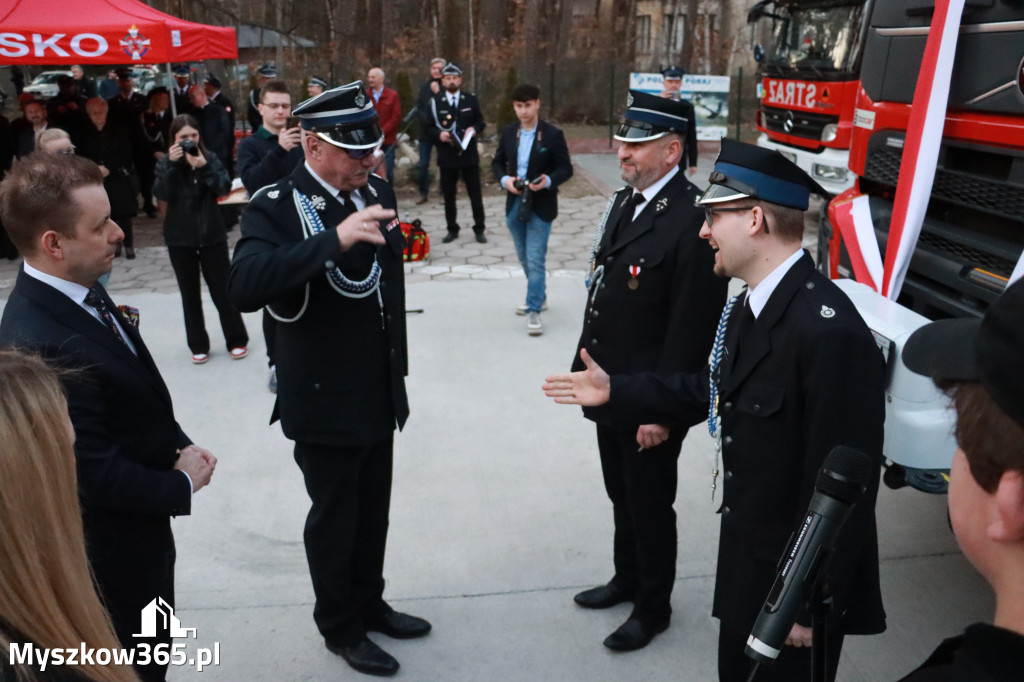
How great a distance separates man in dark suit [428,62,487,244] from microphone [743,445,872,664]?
8.52 metres

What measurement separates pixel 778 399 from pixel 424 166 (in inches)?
427

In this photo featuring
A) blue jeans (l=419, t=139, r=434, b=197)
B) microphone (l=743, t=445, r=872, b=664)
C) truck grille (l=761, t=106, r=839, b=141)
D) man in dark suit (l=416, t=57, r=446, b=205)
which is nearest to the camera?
microphone (l=743, t=445, r=872, b=664)

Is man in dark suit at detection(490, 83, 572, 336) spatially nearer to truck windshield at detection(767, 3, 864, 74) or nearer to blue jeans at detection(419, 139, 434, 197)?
truck windshield at detection(767, 3, 864, 74)

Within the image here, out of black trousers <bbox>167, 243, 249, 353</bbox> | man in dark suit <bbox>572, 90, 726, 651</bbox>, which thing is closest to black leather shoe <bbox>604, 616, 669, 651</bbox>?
man in dark suit <bbox>572, 90, 726, 651</bbox>

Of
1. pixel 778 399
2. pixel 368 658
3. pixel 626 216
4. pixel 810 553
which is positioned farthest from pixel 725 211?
pixel 368 658

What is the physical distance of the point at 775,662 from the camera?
7.89ft

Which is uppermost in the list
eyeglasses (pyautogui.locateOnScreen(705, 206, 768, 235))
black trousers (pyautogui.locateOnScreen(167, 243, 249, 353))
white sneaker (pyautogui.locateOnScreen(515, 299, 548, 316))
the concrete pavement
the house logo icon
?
eyeglasses (pyautogui.locateOnScreen(705, 206, 768, 235))

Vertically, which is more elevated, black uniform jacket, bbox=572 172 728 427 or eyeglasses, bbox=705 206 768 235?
eyeglasses, bbox=705 206 768 235

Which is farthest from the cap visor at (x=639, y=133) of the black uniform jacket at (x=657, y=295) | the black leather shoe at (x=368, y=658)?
the black leather shoe at (x=368, y=658)

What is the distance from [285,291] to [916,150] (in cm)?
288

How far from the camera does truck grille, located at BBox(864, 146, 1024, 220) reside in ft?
11.5

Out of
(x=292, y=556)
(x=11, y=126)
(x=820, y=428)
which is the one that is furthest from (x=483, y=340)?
(x=11, y=126)

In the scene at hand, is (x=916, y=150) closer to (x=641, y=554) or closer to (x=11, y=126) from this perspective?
(x=641, y=554)

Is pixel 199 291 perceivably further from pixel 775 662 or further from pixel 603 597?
pixel 775 662
